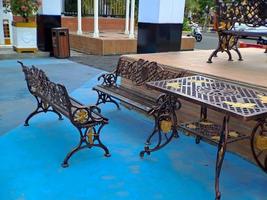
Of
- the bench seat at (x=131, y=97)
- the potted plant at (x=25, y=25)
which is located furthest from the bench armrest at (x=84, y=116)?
the potted plant at (x=25, y=25)

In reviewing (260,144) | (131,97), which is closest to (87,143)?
(131,97)

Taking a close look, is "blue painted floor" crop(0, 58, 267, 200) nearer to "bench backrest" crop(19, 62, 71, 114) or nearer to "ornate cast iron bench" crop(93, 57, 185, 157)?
"ornate cast iron bench" crop(93, 57, 185, 157)

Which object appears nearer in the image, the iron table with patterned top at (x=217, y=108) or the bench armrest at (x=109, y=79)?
the iron table with patterned top at (x=217, y=108)

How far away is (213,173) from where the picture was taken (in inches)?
112

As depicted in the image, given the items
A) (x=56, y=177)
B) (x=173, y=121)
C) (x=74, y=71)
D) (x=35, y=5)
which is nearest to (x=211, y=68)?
(x=173, y=121)

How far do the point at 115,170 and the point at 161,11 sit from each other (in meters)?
3.31

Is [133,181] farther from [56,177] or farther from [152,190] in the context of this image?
[56,177]

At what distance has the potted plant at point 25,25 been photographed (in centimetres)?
807

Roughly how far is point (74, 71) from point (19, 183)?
4719mm

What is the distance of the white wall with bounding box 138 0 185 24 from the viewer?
531 centimetres

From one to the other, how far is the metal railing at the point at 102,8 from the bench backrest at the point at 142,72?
11.1 metres

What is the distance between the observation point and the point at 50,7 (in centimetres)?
887

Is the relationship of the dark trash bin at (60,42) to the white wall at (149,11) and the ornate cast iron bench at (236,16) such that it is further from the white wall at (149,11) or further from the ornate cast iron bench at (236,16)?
the ornate cast iron bench at (236,16)

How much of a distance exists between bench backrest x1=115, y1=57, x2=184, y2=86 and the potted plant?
187 inches
